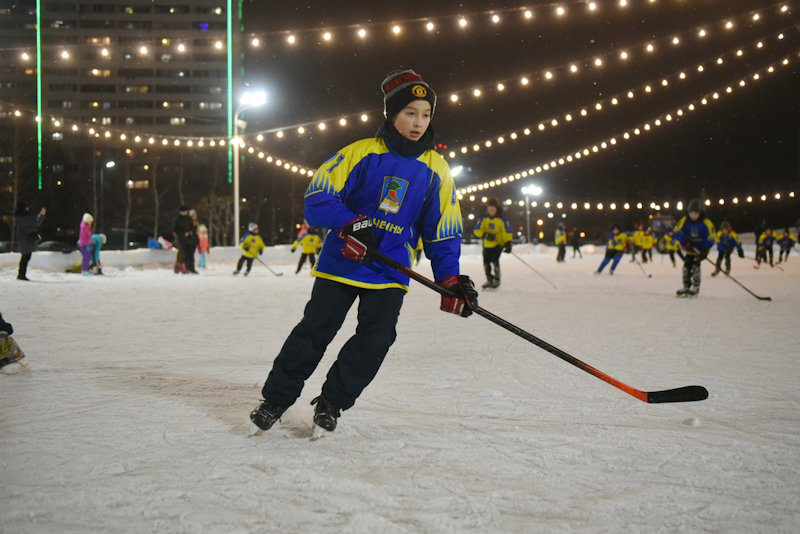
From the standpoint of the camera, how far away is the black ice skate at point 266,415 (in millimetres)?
2861

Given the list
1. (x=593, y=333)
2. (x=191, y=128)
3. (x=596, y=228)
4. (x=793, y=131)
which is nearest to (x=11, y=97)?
(x=191, y=128)

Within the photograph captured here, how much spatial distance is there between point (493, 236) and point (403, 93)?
9362 mm

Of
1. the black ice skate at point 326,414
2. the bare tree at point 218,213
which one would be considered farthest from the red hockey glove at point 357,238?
the bare tree at point 218,213

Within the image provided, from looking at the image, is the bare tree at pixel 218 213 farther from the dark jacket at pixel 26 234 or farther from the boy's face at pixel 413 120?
the boy's face at pixel 413 120

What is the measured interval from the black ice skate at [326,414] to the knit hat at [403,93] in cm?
117

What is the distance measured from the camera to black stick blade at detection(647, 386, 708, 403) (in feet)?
10.3

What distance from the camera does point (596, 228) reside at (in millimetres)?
77688

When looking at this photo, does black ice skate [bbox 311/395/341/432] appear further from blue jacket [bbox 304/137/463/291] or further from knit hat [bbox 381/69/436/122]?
knit hat [bbox 381/69/436/122]

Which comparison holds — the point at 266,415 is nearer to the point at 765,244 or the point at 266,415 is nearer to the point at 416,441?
the point at 416,441

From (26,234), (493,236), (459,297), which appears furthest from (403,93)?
(26,234)

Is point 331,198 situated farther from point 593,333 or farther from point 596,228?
point 596,228

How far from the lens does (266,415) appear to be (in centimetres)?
287

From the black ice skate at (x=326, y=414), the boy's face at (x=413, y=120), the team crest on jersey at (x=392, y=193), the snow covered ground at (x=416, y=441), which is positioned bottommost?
the snow covered ground at (x=416, y=441)

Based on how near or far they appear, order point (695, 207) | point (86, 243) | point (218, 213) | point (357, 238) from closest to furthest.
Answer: point (357, 238) → point (695, 207) → point (86, 243) → point (218, 213)
